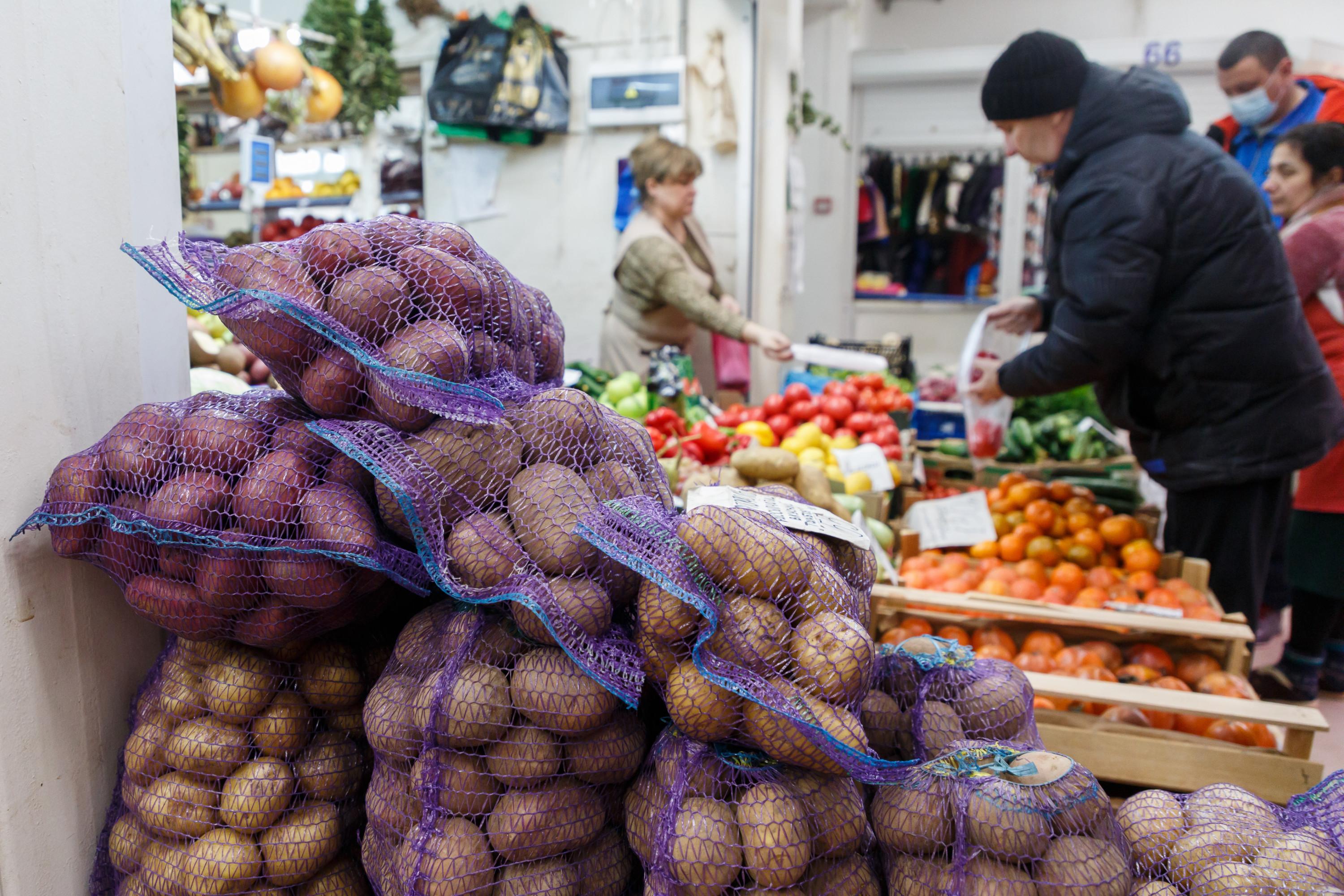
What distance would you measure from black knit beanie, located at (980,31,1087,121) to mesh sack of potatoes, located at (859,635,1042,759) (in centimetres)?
248

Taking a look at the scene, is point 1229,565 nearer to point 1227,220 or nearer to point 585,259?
point 1227,220

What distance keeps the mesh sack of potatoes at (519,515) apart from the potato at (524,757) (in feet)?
0.37

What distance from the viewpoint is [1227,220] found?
2898mm

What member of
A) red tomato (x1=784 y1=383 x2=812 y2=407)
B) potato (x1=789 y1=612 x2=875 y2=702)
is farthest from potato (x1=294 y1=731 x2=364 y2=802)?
red tomato (x1=784 y1=383 x2=812 y2=407)

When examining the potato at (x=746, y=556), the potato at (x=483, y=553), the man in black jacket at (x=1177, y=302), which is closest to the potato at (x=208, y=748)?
the potato at (x=483, y=553)

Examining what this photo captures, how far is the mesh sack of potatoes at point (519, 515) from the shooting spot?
3.52 ft

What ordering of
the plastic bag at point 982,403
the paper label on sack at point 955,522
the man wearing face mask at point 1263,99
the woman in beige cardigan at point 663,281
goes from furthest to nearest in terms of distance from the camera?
the woman in beige cardigan at point 663,281 < the man wearing face mask at point 1263,99 < the plastic bag at point 982,403 < the paper label on sack at point 955,522

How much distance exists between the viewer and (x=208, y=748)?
116 centimetres

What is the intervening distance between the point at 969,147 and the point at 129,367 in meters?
11.4

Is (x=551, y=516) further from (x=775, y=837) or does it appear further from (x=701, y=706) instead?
(x=775, y=837)

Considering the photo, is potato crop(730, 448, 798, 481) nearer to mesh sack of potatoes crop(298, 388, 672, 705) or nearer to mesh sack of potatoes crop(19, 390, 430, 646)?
mesh sack of potatoes crop(298, 388, 672, 705)

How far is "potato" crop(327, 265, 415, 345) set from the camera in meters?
1.14

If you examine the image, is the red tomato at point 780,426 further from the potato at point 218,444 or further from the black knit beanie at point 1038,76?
the potato at point 218,444

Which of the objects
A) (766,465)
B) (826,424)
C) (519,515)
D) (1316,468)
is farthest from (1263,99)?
(519,515)
